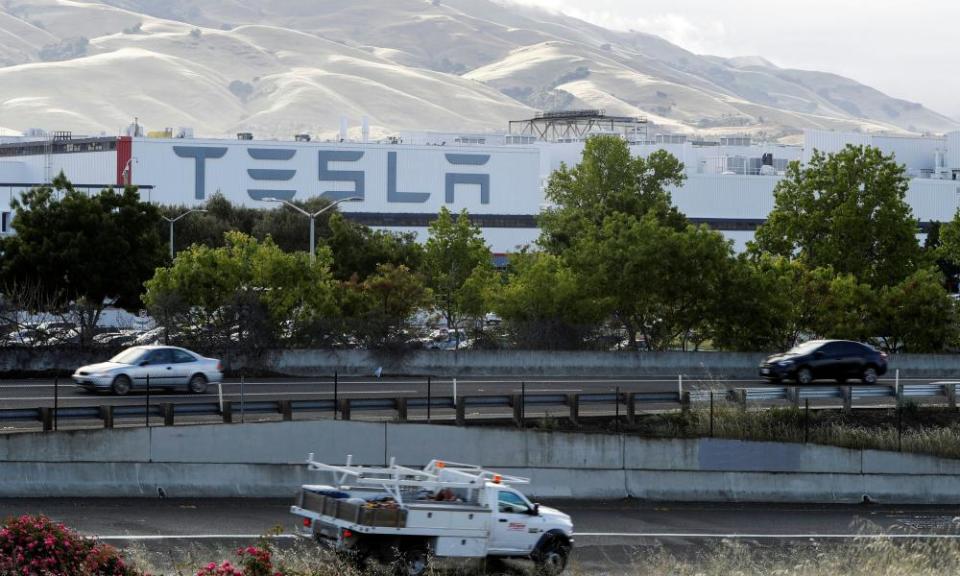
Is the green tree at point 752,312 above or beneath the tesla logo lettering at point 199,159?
beneath

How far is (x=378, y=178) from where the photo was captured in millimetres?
125500

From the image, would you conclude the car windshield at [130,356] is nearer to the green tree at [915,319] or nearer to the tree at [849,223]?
the green tree at [915,319]

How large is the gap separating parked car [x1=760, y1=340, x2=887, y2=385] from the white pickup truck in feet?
80.6

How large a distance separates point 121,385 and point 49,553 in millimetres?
21234

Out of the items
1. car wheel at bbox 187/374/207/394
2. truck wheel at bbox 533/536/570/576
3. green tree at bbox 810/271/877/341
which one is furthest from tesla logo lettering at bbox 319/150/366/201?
truck wheel at bbox 533/536/570/576

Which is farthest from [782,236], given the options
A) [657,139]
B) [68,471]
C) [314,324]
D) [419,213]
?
[657,139]

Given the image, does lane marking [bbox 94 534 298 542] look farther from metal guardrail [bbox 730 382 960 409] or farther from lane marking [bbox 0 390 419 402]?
metal guardrail [bbox 730 382 960 409]

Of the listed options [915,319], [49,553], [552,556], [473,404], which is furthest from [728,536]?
[915,319]

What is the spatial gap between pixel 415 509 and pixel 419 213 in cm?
10641

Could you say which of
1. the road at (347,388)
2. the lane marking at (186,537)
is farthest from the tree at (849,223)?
the lane marking at (186,537)

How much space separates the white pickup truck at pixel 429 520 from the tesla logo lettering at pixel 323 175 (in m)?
100

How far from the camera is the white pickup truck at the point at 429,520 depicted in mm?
19578

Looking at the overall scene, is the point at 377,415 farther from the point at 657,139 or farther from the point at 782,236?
the point at 657,139

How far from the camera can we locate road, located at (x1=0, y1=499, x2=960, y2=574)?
23.2 meters
